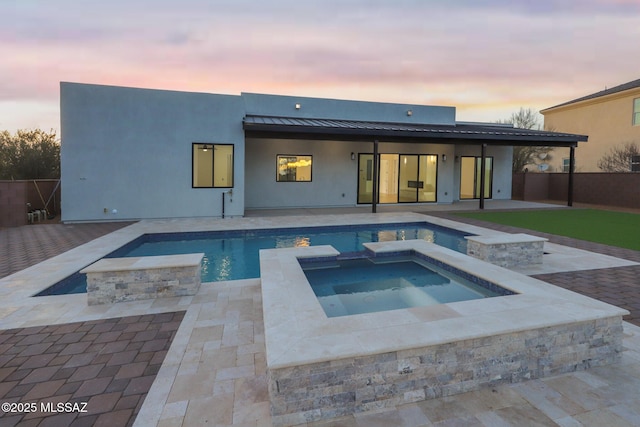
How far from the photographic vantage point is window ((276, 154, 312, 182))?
13430 millimetres

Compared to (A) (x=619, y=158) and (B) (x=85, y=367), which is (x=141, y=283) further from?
(A) (x=619, y=158)

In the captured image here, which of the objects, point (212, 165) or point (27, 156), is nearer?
point (212, 165)

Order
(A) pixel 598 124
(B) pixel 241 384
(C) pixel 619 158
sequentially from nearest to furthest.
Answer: (B) pixel 241 384 < (C) pixel 619 158 < (A) pixel 598 124

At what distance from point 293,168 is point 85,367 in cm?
1125

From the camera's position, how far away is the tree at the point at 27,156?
14156mm

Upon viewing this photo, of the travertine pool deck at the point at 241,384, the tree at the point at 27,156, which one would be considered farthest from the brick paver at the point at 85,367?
the tree at the point at 27,156

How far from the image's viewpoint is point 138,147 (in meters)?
10.2

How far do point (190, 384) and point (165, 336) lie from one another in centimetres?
92

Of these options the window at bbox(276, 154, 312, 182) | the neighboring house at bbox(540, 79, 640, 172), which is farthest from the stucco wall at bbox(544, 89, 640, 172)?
the window at bbox(276, 154, 312, 182)

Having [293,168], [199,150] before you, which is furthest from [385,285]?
[293,168]

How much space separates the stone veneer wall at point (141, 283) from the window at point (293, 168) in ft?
30.3

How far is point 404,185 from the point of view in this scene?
49.6ft

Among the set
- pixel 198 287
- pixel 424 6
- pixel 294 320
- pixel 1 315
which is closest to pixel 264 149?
pixel 424 6

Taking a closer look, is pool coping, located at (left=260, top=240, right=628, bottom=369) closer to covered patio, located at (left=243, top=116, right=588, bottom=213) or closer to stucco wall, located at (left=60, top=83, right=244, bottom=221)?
covered patio, located at (left=243, top=116, right=588, bottom=213)
